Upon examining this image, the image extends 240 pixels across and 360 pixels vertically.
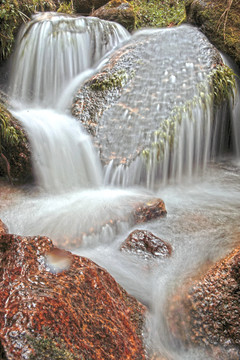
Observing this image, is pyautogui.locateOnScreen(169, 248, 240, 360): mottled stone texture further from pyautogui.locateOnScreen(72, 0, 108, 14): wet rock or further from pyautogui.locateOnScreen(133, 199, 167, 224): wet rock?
pyautogui.locateOnScreen(72, 0, 108, 14): wet rock

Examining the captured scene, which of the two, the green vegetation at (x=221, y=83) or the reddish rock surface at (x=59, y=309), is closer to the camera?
the reddish rock surface at (x=59, y=309)

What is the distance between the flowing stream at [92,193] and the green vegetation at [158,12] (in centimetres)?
399

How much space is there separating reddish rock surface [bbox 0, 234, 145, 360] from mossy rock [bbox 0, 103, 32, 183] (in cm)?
286

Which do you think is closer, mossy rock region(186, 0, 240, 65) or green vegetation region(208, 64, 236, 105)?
green vegetation region(208, 64, 236, 105)

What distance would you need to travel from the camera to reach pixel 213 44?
7.28m

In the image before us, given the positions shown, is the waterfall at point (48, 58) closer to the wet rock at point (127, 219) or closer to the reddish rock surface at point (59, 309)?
the wet rock at point (127, 219)

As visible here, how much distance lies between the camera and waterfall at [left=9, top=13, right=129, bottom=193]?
5219mm

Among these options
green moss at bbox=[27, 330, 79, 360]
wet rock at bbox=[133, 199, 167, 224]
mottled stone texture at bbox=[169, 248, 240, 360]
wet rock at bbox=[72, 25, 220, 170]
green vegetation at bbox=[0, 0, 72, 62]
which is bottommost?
mottled stone texture at bbox=[169, 248, 240, 360]

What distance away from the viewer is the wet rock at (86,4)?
36.1 feet

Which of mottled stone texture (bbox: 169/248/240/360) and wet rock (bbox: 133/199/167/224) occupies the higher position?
wet rock (bbox: 133/199/167/224)

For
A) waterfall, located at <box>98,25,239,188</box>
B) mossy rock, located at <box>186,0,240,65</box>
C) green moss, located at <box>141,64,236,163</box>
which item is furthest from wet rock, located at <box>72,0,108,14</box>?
green moss, located at <box>141,64,236,163</box>

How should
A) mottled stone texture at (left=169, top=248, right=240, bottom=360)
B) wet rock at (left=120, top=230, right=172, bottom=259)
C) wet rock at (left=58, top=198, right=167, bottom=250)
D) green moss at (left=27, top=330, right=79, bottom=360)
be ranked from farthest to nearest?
1. wet rock at (left=58, top=198, right=167, bottom=250)
2. wet rock at (left=120, top=230, right=172, bottom=259)
3. mottled stone texture at (left=169, top=248, right=240, bottom=360)
4. green moss at (left=27, top=330, right=79, bottom=360)

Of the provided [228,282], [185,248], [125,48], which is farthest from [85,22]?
[228,282]

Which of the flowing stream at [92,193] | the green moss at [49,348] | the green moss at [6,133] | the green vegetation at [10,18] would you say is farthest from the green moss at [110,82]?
the green moss at [49,348]
